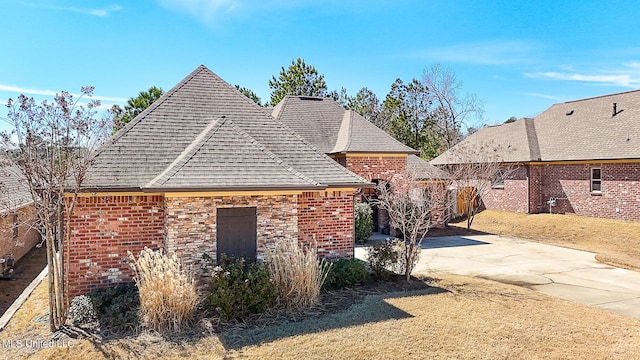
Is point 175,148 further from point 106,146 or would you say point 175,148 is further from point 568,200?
point 568,200

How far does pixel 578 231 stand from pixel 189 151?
17.5 m

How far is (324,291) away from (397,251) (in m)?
2.60

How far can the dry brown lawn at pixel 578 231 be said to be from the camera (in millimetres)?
14261

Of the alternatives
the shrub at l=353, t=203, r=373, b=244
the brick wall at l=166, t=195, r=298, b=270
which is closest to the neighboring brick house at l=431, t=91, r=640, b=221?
the shrub at l=353, t=203, r=373, b=244

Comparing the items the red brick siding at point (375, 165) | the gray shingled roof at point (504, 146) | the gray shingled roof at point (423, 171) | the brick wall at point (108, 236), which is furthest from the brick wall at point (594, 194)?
the brick wall at point (108, 236)

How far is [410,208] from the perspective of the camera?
1319cm

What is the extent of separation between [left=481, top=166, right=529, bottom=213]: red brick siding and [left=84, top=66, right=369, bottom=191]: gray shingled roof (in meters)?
15.1

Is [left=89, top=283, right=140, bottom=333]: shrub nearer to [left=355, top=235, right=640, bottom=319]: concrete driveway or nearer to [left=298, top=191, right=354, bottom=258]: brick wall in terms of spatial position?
[left=298, top=191, right=354, bottom=258]: brick wall

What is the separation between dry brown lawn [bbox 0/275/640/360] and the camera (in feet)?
18.8

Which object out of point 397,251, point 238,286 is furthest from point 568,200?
point 238,286

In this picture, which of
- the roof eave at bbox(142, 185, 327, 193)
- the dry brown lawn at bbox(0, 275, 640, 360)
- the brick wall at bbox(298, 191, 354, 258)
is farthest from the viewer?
the brick wall at bbox(298, 191, 354, 258)

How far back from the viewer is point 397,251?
10273 mm

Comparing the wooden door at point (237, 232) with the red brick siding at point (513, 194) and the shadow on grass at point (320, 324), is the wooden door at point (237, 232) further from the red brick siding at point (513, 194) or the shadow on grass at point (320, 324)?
the red brick siding at point (513, 194)

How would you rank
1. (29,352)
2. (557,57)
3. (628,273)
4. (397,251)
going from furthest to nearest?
(557,57), (628,273), (397,251), (29,352)
